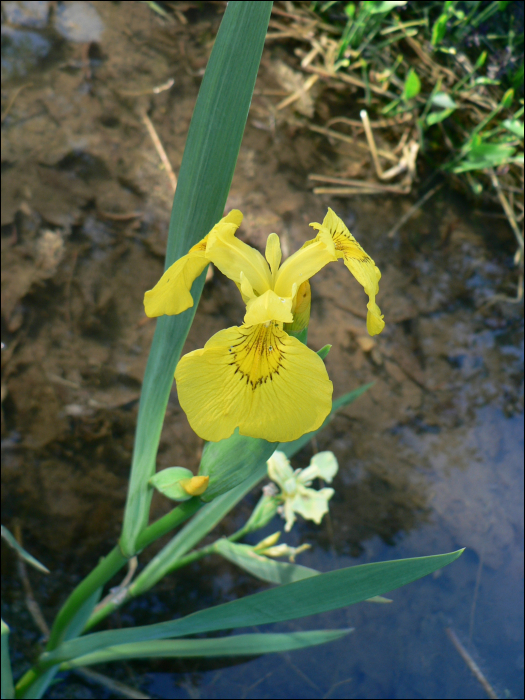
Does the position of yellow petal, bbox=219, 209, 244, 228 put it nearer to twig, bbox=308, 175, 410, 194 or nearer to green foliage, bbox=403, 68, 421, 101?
twig, bbox=308, 175, 410, 194

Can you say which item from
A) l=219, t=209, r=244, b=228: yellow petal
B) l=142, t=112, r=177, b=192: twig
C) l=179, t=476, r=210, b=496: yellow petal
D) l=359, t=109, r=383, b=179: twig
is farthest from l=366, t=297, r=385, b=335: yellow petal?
l=359, t=109, r=383, b=179: twig

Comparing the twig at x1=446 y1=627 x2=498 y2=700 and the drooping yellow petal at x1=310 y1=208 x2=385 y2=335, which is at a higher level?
the drooping yellow petal at x1=310 y1=208 x2=385 y2=335

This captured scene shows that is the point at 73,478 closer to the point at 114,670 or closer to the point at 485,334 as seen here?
the point at 114,670

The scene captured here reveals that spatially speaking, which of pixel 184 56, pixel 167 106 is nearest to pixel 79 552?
pixel 167 106

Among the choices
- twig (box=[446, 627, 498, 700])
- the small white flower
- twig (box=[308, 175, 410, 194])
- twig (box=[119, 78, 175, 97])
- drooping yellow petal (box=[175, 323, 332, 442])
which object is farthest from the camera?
twig (box=[308, 175, 410, 194])

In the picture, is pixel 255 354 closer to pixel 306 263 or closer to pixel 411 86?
pixel 306 263

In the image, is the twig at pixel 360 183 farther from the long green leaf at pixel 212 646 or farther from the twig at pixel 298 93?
the long green leaf at pixel 212 646

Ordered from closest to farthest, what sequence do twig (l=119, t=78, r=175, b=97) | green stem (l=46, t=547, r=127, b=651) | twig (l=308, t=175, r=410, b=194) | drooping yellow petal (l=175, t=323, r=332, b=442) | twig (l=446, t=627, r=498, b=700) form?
drooping yellow petal (l=175, t=323, r=332, b=442), green stem (l=46, t=547, r=127, b=651), twig (l=446, t=627, r=498, b=700), twig (l=119, t=78, r=175, b=97), twig (l=308, t=175, r=410, b=194)

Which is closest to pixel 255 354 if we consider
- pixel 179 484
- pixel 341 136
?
pixel 179 484
